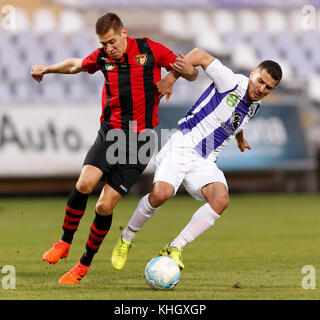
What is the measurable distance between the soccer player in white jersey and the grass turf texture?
1.45 feet

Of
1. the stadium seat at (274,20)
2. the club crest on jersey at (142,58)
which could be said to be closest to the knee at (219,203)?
the club crest on jersey at (142,58)

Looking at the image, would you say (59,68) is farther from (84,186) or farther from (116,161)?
(84,186)

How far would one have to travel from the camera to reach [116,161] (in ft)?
20.2

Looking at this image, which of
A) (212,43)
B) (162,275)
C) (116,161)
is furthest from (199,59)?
(212,43)

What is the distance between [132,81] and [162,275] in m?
1.64

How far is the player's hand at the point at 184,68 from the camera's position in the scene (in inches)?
236

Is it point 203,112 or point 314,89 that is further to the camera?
point 314,89

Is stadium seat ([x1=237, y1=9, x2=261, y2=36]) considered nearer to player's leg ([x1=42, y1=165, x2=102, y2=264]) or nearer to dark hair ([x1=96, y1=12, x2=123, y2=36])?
dark hair ([x1=96, y1=12, x2=123, y2=36])

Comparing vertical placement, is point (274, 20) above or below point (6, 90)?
above

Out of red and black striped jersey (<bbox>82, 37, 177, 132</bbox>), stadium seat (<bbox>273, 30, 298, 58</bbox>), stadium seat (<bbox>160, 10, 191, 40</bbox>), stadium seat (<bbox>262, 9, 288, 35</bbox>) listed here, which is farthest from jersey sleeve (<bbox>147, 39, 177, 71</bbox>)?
stadium seat (<bbox>262, 9, 288, 35</bbox>)

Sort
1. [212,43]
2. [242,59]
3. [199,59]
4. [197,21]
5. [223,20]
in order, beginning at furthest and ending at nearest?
[223,20]
[197,21]
[212,43]
[242,59]
[199,59]

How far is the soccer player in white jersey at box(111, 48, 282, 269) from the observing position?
19.8ft

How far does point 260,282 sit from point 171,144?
139cm
